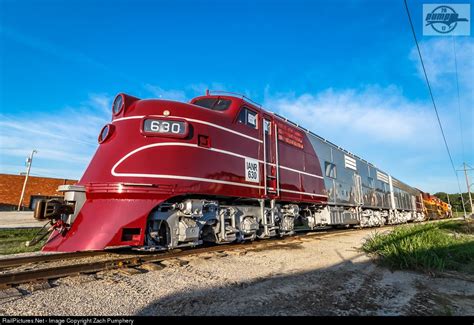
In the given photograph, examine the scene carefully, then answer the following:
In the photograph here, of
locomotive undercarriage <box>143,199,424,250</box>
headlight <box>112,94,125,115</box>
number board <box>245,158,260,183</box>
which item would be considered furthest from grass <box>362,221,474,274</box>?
headlight <box>112,94,125,115</box>

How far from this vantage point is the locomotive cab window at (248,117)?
7.74m

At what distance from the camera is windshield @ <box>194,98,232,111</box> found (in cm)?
773

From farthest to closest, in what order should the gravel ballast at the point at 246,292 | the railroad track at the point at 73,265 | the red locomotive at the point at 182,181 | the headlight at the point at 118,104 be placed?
1. the headlight at the point at 118,104
2. the red locomotive at the point at 182,181
3. the railroad track at the point at 73,265
4. the gravel ballast at the point at 246,292

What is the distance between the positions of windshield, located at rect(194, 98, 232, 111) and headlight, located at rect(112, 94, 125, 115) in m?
2.27

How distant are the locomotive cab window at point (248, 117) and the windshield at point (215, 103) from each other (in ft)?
1.42

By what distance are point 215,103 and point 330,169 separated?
6781mm

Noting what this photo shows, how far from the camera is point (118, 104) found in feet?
21.6

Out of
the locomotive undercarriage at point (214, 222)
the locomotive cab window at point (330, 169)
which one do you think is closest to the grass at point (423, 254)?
the locomotive undercarriage at point (214, 222)

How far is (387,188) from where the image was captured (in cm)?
2064

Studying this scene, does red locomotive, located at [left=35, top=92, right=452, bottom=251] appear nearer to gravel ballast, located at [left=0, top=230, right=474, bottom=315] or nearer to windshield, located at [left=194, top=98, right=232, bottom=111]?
windshield, located at [left=194, top=98, right=232, bottom=111]

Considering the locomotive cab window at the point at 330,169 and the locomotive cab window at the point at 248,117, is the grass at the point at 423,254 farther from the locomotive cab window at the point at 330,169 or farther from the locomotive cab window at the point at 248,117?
the locomotive cab window at the point at 330,169

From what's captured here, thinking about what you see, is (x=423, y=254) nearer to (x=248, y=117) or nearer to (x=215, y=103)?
(x=248, y=117)

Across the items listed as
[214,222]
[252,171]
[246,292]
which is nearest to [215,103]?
[252,171]

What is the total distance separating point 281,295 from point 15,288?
3408mm
